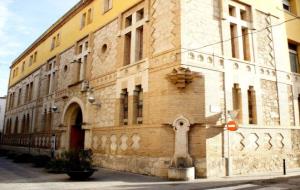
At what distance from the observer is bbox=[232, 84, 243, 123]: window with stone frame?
12211mm

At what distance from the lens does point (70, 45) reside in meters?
20.4

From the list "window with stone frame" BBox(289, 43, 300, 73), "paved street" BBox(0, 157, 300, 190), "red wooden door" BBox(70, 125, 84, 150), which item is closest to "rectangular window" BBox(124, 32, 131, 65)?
"paved street" BBox(0, 157, 300, 190)

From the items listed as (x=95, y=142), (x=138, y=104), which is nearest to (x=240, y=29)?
(x=138, y=104)

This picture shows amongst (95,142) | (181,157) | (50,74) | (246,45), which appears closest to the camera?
(181,157)

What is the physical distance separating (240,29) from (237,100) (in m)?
3.56

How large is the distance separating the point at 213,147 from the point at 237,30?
593 cm

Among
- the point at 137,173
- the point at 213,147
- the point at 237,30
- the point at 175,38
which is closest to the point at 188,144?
the point at 213,147

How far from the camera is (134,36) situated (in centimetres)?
1385

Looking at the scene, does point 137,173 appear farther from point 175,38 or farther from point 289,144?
point 289,144

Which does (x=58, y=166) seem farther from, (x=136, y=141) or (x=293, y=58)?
(x=293, y=58)

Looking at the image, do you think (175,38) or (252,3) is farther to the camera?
(252,3)

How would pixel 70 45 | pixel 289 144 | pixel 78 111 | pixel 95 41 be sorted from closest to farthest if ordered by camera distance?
pixel 289 144, pixel 95 41, pixel 78 111, pixel 70 45

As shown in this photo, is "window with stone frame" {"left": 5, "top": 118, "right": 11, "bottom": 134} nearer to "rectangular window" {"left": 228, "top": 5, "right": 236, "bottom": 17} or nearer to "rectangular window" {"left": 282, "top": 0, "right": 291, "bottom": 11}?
"rectangular window" {"left": 228, "top": 5, "right": 236, "bottom": 17}

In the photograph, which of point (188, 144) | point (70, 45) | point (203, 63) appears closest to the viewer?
point (188, 144)
